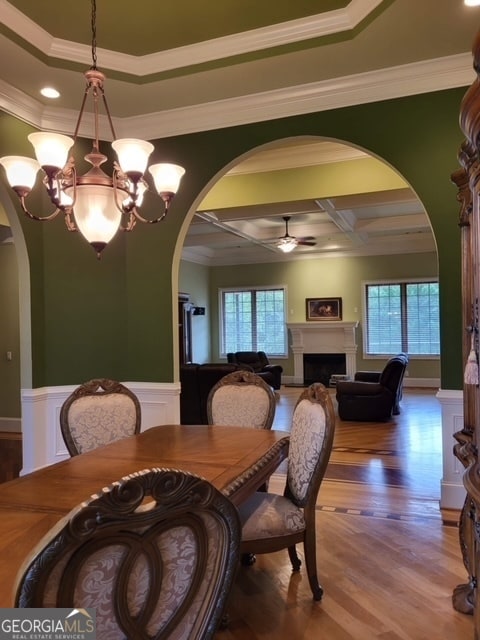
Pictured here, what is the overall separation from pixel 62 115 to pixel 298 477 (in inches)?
142

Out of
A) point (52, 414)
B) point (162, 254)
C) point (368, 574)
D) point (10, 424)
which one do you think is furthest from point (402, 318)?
point (368, 574)

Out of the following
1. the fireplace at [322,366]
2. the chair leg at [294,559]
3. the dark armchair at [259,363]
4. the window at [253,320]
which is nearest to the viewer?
the chair leg at [294,559]

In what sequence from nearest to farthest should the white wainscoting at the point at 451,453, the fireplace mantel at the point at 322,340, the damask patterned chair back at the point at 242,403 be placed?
the damask patterned chair back at the point at 242,403 → the white wainscoting at the point at 451,453 → the fireplace mantel at the point at 322,340

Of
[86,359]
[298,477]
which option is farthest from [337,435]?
[298,477]

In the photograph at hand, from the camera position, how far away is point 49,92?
3775mm

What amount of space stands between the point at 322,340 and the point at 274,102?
801 centimetres

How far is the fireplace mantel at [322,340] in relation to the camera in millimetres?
11102

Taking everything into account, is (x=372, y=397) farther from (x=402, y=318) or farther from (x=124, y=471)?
(x=124, y=471)

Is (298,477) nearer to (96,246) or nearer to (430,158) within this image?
(96,246)

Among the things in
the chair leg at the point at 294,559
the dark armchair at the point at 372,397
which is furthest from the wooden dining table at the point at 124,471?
the dark armchair at the point at 372,397

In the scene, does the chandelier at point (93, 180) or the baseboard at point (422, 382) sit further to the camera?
the baseboard at point (422, 382)

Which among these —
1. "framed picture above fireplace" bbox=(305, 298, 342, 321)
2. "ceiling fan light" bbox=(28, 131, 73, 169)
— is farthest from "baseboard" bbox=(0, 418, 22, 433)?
"framed picture above fireplace" bbox=(305, 298, 342, 321)

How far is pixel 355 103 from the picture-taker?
12.2ft

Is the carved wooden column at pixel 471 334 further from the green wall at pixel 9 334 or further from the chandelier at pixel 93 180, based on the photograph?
the green wall at pixel 9 334
